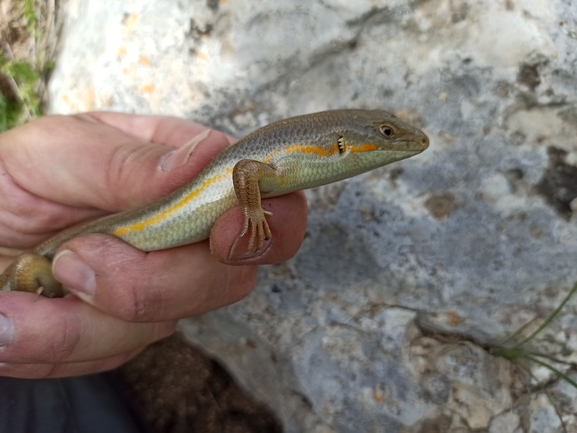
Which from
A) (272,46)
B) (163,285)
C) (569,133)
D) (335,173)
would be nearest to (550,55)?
(569,133)

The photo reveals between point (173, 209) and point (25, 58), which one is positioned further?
point (25, 58)

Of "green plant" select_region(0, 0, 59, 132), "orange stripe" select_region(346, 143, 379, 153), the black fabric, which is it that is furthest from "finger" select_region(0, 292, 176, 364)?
"green plant" select_region(0, 0, 59, 132)

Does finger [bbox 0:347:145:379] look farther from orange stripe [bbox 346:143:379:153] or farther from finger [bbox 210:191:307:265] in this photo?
orange stripe [bbox 346:143:379:153]

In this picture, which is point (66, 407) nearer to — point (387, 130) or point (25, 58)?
point (387, 130)

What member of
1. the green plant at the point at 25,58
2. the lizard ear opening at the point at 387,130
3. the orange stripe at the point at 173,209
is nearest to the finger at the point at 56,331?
the orange stripe at the point at 173,209

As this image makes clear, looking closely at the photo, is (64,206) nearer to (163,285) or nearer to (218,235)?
(163,285)

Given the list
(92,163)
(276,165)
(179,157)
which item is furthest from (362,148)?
(92,163)
